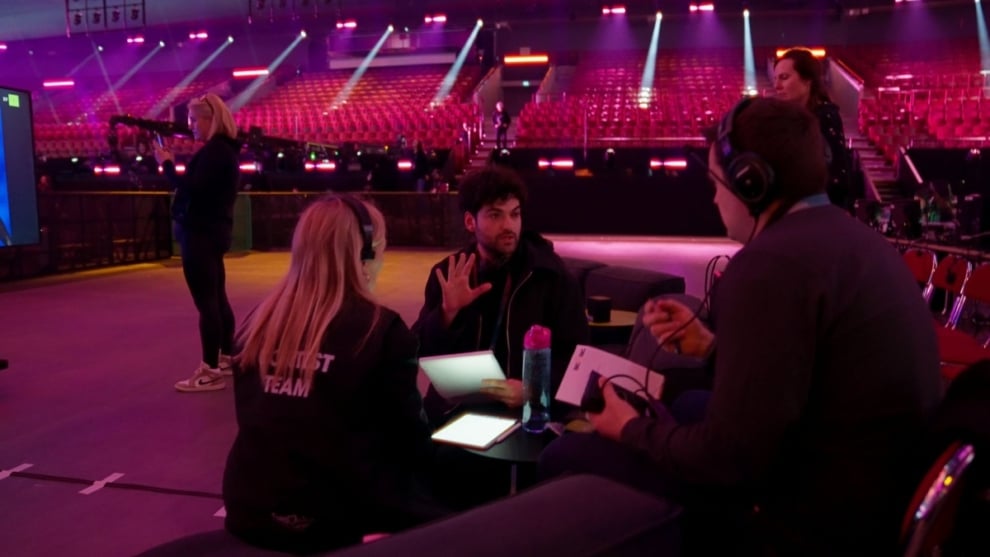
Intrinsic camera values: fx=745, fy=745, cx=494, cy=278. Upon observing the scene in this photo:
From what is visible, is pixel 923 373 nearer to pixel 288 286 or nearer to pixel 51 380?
pixel 288 286

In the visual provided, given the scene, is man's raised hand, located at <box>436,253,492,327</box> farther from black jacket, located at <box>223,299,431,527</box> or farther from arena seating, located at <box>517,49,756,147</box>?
arena seating, located at <box>517,49,756,147</box>

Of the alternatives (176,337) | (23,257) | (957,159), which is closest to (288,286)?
(176,337)

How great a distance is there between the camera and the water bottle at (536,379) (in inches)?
78.6

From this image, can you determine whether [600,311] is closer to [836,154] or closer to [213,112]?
[836,154]

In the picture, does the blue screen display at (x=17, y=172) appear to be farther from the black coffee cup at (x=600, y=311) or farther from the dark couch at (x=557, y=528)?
the dark couch at (x=557, y=528)

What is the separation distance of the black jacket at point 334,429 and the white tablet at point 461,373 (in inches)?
16.5

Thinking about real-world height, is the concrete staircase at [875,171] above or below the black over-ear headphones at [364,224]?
above

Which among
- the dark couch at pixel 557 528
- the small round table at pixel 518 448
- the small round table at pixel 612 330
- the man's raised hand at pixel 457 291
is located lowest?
the small round table at pixel 612 330

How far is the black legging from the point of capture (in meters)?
4.37

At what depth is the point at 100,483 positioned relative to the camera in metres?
3.12

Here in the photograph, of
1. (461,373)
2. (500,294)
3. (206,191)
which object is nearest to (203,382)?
(206,191)

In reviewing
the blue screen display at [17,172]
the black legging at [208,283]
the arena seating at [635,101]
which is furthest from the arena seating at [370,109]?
the black legging at [208,283]

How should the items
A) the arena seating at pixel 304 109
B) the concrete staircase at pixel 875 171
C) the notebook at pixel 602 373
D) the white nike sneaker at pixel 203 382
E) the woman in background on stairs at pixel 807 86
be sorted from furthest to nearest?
the arena seating at pixel 304 109 < the concrete staircase at pixel 875 171 < the white nike sneaker at pixel 203 382 < the woman in background on stairs at pixel 807 86 < the notebook at pixel 602 373

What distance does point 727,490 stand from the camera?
1.32m
